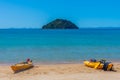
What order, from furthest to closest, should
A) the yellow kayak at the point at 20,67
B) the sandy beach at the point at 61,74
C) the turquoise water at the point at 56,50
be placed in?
the turquoise water at the point at 56,50 → the yellow kayak at the point at 20,67 → the sandy beach at the point at 61,74

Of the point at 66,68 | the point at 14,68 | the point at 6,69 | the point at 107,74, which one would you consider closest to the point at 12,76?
the point at 14,68

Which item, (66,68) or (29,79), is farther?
(66,68)

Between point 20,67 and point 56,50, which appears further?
point 56,50

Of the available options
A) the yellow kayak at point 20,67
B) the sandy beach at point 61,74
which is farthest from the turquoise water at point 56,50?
the sandy beach at point 61,74

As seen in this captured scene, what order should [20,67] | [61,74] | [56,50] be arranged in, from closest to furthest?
[61,74] → [20,67] → [56,50]

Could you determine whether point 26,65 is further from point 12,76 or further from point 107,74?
point 107,74

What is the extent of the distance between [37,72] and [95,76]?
167 inches

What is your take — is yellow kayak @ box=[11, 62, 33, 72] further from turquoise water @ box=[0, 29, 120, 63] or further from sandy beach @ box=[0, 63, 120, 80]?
turquoise water @ box=[0, 29, 120, 63]

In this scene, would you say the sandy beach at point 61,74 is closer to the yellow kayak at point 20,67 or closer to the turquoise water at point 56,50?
the yellow kayak at point 20,67

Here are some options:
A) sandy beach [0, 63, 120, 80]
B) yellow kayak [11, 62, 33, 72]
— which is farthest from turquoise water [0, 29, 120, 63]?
sandy beach [0, 63, 120, 80]

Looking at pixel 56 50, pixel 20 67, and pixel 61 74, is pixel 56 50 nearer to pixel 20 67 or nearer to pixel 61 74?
pixel 20 67

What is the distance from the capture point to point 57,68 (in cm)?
2392

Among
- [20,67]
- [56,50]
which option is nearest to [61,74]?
[20,67]

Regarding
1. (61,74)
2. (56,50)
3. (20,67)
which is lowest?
(56,50)
